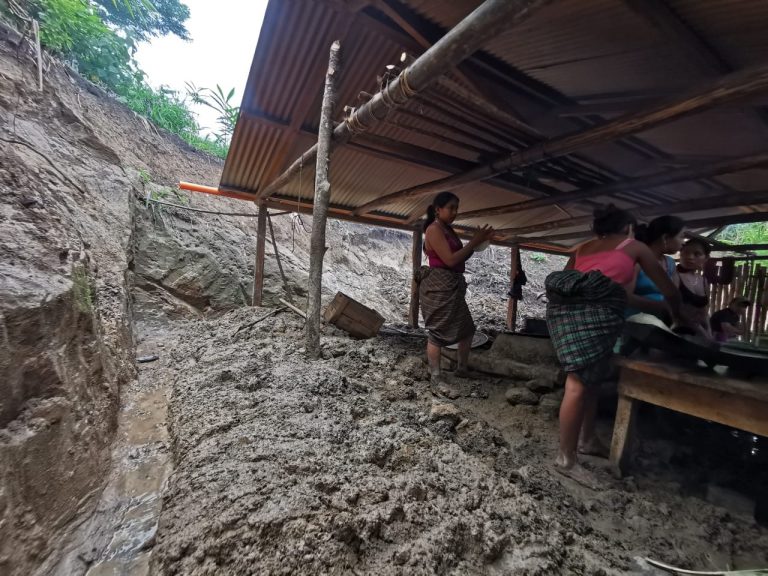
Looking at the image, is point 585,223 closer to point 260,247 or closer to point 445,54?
point 445,54

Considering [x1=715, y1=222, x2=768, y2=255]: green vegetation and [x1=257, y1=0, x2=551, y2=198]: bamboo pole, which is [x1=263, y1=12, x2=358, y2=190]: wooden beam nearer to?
[x1=257, y1=0, x2=551, y2=198]: bamboo pole

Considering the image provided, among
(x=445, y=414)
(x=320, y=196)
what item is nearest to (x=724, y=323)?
(x=445, y=414)

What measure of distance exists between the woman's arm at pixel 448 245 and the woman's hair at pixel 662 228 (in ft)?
3.64

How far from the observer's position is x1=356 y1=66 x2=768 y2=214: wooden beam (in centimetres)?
168

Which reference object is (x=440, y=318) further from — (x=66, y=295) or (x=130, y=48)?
(x=130, y=48)

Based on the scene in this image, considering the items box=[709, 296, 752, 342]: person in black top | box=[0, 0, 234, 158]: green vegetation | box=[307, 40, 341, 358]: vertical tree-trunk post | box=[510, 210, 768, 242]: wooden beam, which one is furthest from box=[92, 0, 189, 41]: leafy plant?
box=[709, 296, 752, 342]: person in black top

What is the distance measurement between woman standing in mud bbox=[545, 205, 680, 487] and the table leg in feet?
0.69

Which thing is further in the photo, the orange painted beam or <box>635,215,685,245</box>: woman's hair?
the orange painted beam

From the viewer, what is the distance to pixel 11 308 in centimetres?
148

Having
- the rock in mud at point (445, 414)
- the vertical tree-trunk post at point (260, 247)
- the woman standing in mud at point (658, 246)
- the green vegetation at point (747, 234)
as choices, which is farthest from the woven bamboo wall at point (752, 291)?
the green vegetation at point (747, 234)

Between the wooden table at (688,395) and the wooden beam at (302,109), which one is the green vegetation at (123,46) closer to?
the wooden beam at (302,109)

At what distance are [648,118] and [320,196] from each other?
7.88 feet

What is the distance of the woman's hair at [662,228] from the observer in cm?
230

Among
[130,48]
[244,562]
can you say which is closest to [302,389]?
[244,562]
